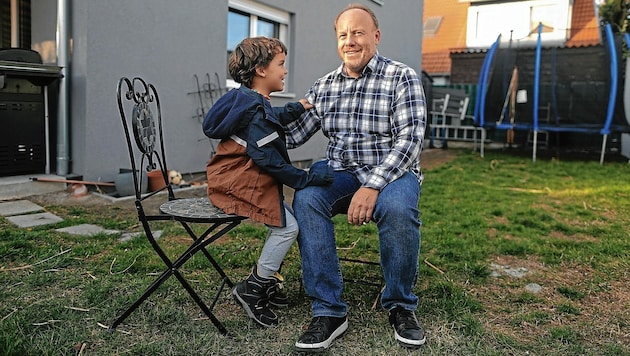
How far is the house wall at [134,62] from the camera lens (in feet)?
15.5

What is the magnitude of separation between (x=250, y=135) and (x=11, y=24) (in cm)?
531

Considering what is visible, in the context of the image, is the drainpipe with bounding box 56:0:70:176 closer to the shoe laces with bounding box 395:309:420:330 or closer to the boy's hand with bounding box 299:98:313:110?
the boy's hand with bounding box 299:98:313:110

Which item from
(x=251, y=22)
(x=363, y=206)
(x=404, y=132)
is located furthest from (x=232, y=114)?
(x=251, y=22)

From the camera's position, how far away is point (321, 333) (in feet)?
6.66

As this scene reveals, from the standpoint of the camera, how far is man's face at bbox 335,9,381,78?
2348 mm

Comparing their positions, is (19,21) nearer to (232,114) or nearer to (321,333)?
(232,114)

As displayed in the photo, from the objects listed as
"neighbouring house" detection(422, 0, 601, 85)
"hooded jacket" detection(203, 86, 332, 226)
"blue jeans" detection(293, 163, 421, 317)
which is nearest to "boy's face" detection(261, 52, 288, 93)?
"hooded jacket" detection(203, 86, 332, 226)

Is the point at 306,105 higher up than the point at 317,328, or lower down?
higher up

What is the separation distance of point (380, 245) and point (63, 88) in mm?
3813

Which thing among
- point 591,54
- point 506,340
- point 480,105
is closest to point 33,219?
point 506,340

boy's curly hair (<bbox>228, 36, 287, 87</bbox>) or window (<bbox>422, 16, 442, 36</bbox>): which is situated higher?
window (<bbox>422, 16, 442, 36</bbox>)

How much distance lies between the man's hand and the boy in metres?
0.19

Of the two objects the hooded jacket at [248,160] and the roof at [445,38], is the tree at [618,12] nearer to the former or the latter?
the roof at [445,38]

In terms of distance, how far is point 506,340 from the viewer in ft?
6.97
